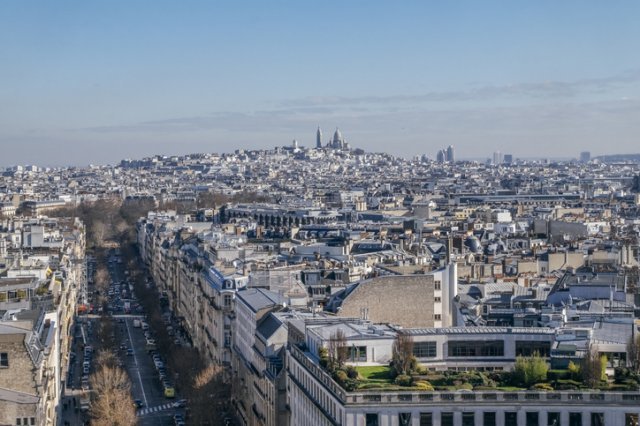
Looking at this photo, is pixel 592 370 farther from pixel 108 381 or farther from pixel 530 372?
pixel 108 381

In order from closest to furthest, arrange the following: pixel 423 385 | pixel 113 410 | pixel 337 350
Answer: pixel 423 385 → pixel 337 350 → pixel 113 410

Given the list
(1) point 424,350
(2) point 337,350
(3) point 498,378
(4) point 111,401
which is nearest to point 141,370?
(4) point 111,401

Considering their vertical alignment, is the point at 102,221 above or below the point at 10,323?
below

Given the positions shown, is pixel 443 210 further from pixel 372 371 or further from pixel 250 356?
pixel 372 371

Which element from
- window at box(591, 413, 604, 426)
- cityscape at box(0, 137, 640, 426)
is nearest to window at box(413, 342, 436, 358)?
cityscape at box(0, 137, 640, 426)

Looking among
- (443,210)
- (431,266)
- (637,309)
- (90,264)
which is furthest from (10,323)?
(443,210)

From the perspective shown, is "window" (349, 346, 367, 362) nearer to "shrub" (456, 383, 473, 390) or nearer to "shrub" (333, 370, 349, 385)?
"shrub" (333, 370, 349, 385)
